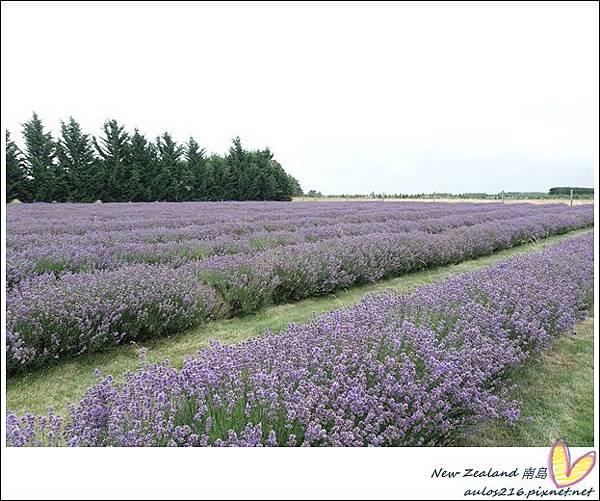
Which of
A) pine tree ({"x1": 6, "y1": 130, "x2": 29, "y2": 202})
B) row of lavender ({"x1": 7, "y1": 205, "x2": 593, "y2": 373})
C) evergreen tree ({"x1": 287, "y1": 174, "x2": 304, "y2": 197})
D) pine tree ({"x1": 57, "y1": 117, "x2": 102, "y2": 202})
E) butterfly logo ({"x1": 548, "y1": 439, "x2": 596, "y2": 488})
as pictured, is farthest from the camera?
evergreen tree ({"x1": 287, "y1": 174, "x2": 304, "y2": 197})

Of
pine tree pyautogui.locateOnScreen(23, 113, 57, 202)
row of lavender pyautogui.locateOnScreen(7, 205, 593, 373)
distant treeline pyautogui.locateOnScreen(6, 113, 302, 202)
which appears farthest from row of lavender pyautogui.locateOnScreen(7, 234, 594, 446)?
pine tree pyautogui.locateOnScreen(23, 113, 57, 202)

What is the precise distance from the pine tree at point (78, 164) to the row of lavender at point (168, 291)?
815 inches

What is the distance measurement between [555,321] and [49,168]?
24.2 metres

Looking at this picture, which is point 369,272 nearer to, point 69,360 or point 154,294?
point 154,294

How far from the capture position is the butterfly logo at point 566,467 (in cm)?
145

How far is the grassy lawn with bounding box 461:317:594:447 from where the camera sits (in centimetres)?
211

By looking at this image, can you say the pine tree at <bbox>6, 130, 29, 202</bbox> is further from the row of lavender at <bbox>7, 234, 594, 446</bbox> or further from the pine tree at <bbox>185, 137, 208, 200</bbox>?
the row of lavender at <bbox>7, 234, 594, 446</bbox>

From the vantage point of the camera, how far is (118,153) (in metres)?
25.7

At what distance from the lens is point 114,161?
25219 mm

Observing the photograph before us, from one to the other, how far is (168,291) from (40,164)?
854 inches

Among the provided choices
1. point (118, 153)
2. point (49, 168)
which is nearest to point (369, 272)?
point (49, 168)

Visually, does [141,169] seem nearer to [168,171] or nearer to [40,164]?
[168,171]

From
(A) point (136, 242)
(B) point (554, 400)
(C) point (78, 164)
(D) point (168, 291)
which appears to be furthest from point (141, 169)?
(B) point (554, 400)

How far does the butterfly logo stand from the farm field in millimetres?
355
